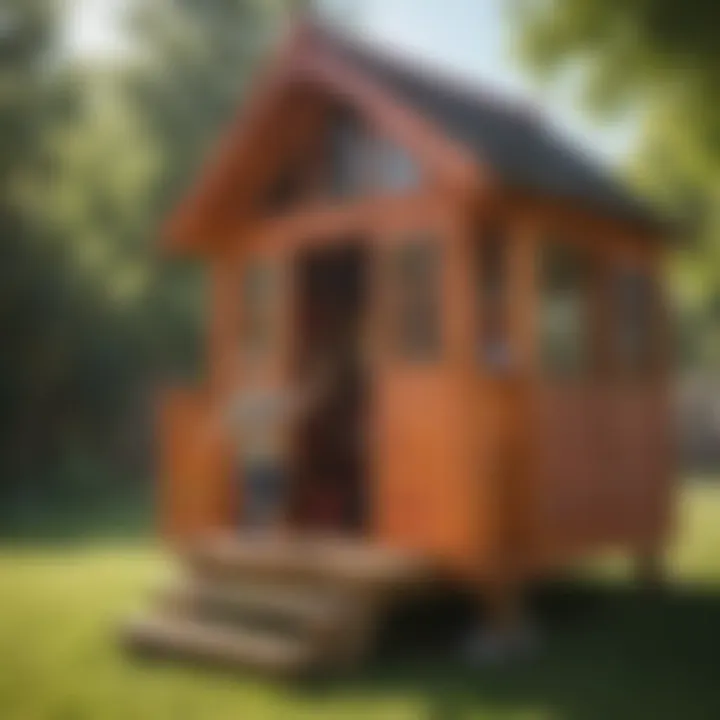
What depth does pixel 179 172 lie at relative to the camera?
2.57 m

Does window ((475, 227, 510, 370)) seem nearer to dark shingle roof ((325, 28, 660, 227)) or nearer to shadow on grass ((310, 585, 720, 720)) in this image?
dark shingle roof ((325, 28, 660, 227))

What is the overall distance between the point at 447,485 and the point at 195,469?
24.4 inches

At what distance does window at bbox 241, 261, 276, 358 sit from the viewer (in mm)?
3189

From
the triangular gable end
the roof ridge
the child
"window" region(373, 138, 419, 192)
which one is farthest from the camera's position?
the child

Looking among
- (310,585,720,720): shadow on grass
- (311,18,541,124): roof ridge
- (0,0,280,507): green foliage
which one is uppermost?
(311,18,541,124): roof ridge

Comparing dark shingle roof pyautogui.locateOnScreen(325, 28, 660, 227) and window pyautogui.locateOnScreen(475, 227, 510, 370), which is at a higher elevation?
dark shingle roof pyautogui.locateOnScreen(325, 28, 660, 227)

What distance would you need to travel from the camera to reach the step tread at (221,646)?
2623 millimetres

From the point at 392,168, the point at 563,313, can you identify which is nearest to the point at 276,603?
the point at 563,313

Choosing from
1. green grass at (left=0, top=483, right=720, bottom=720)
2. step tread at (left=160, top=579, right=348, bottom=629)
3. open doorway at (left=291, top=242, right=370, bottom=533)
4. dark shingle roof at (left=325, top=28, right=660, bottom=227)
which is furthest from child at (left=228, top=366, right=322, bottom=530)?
dark shingle roof at (left=325, top=28, right=660, bottom=227)

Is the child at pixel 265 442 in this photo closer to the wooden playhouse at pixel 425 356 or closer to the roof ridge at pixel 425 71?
the wooden playhouse at pixel 425 356

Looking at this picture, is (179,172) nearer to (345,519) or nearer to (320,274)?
(320,274)

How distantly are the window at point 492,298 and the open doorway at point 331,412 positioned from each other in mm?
387

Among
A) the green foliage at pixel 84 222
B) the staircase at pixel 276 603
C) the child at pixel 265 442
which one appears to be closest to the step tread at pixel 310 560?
the staircase at pixel 276 603

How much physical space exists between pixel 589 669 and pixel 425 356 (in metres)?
0.83
